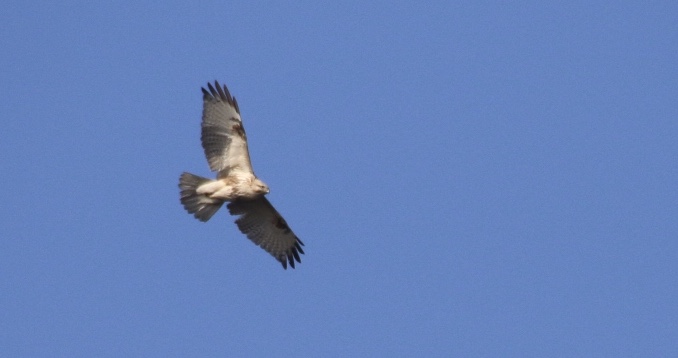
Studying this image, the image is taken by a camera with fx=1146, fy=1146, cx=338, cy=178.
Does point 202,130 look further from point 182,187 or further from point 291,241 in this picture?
point 291,241

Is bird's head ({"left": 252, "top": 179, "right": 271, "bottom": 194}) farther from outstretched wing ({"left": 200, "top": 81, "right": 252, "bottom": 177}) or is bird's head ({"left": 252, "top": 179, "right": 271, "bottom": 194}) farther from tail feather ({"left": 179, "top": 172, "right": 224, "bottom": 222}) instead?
tail feather ({"left": 179, "top": 172, "right": 224, "bottom": 222})

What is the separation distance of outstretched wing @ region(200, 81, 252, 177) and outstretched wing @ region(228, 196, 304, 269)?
80 cm

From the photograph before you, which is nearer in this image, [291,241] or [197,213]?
[197,213]

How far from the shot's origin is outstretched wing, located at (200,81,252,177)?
16.8 m

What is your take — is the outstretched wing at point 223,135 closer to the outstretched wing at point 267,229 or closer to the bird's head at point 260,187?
the bird's head at point 260,187

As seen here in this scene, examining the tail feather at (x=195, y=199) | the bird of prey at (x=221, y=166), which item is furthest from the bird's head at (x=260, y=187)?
the tail feather at (x=195, y=199)

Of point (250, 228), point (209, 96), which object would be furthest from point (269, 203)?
point (209, 96)

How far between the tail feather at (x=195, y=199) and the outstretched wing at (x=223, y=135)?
32 centimetres

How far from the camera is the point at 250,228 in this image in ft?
59.9

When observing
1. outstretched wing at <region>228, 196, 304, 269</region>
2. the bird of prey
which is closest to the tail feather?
the bird of prey

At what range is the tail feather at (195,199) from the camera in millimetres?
16844

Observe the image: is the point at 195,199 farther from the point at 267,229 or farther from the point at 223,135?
the point at 267,229

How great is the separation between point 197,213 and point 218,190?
50cm

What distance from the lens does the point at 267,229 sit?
721 inches
